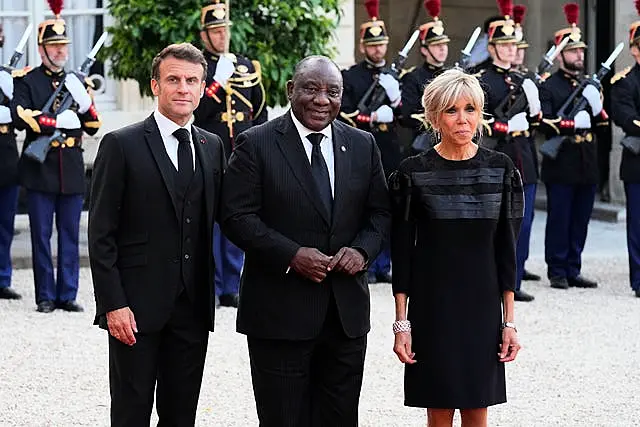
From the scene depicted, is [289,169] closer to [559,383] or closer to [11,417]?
[11,417]

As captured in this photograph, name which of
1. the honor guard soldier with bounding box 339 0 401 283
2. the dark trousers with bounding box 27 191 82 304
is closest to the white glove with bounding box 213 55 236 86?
the dark trousers with bounding box 27 191 82 304

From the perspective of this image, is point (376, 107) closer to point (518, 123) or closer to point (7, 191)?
point (518, 123)

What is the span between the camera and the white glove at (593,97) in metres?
10.3

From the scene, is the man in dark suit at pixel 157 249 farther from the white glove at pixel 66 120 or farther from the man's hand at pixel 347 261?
the white glove at pixel 66 120

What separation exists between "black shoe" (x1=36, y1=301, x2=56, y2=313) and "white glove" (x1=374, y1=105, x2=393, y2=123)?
9.54ft

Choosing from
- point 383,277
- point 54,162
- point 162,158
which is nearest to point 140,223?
point 162,158

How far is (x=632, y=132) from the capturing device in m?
10.1

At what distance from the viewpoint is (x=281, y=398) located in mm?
4488

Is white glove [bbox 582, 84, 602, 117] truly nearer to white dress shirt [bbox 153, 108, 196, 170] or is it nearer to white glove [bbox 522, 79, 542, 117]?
white glove [bbox 522, 79, 542, 117]

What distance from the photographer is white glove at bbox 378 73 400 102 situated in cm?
1046

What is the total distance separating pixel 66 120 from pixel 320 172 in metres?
4.88

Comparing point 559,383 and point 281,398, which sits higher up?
point 281,398

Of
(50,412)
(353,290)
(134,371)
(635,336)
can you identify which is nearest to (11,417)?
(50,412)

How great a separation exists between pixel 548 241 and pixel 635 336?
224 cm
